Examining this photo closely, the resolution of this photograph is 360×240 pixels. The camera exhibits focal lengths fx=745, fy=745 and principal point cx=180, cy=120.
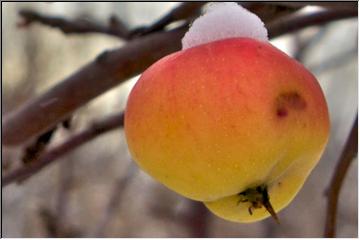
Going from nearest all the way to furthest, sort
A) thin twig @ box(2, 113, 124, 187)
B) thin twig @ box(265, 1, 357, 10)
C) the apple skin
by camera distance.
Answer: the apple skin < thin twig @ box(265, 1, 357, 10) < thin twig @ box(2, 113, 124, 187)

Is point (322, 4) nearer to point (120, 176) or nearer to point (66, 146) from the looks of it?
point (66, 146)

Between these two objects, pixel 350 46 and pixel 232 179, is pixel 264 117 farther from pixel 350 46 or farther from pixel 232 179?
pixel 350 46

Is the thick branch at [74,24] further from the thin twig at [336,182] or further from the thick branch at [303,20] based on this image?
the thin twig at [336,182]

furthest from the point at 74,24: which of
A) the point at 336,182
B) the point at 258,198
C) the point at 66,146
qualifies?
the point at 258,198

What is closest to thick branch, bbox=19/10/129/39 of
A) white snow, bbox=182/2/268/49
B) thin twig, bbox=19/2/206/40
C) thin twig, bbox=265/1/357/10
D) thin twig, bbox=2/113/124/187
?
thin twig, bbox=19/2/206/40

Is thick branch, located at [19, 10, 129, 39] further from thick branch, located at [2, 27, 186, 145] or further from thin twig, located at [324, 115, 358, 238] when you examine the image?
thin twig, located at [324, 115, 358, 238]

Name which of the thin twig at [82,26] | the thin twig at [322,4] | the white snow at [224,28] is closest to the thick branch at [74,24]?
the thin twig at [82,26]

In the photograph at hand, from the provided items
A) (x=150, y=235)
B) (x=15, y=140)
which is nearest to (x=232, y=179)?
(x=15, y=140)
